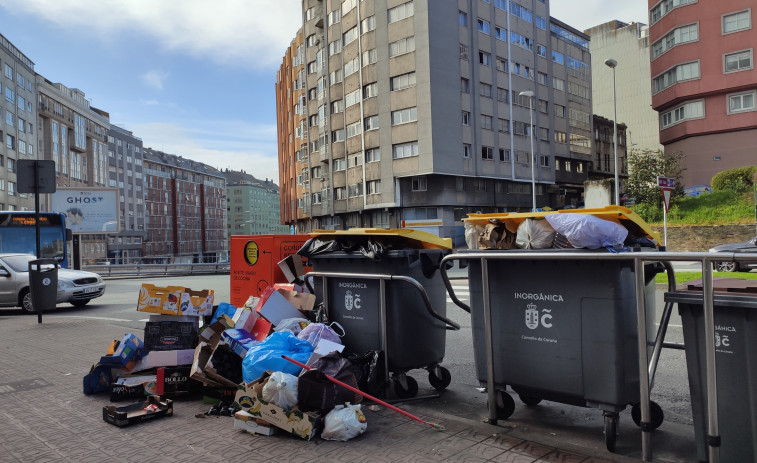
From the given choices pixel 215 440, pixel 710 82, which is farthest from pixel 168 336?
pixel 710 82

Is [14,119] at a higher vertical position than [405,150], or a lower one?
higher

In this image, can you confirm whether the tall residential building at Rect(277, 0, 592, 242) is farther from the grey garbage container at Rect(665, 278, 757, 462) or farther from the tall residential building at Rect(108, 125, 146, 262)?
the tall residential building at Rect(108, 125, 146, 262)

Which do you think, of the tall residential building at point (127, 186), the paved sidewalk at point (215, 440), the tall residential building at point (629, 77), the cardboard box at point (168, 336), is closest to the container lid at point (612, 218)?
the paved sidewalk at point (215, 440)

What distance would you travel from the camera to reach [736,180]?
30547 mm

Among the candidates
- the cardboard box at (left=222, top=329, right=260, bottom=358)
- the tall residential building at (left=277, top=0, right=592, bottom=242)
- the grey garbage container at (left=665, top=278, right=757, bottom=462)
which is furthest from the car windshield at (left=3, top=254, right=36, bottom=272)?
the tall residential building at (left=277, top=0, right=592, bottom=242)

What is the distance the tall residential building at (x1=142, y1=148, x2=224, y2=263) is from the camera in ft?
399

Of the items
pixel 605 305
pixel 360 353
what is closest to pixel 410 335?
pixel 360 353

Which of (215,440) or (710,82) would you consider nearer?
(215,440)

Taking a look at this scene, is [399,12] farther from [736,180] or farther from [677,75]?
[736,180]

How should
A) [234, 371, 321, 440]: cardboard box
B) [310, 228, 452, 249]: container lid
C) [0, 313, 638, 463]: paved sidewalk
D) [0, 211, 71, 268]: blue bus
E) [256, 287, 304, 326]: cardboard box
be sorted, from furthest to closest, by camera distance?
[0, 211, 71, 268]: blue bus
[256, 287, 304, 326]: cardboard box
[310, 228, 452, 249]: container lid
[234, 371, 321, 440]: cardboard box
[0, 313, 638, 463]: paved sidewalk

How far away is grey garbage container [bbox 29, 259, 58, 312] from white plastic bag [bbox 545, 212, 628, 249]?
10.8 meters

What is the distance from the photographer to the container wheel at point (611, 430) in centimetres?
367

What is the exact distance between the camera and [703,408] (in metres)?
3.20

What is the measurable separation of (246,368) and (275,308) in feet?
4.02
